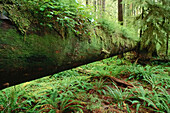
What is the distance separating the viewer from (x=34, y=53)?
138 centimetres

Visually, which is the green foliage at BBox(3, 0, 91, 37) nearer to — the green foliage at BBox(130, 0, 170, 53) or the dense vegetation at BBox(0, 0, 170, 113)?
the dense vegetation at BBox(0, 0, 170, 113)

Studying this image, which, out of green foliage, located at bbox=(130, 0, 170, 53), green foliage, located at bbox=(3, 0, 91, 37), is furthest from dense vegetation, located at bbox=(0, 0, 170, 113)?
green foliage, located at bbox=(130, 0, 170, 53)

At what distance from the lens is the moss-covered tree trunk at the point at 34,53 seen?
1.14m

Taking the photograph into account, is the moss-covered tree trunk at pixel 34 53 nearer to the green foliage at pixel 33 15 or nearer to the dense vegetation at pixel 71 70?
the dense vegetation at pixel 71 70

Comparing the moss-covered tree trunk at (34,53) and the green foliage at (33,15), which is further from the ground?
the green foliage at (33,15)

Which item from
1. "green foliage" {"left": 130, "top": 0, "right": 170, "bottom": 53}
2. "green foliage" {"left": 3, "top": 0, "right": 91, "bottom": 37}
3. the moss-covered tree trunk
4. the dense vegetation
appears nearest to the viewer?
the moss-covered tree trunk

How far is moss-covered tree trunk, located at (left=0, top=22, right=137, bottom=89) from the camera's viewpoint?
44.8 inches

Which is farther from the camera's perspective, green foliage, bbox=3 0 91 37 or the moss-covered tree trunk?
green foliage, bbox=3 0 91 37

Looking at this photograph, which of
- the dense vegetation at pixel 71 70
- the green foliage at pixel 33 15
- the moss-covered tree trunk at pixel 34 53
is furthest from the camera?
the dense vegetation at pixel 71 70

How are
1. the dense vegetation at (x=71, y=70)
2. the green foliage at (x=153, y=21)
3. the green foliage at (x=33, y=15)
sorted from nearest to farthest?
the green foliage at (x=33, y=15)
the dense vegetation at (x=71, y=70)
the green foliage at (x=153, y=21)

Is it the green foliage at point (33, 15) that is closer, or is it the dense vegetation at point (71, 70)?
the green foliage at point (33, 15)

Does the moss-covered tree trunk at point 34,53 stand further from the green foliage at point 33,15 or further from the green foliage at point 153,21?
the green foliage at point 153,21

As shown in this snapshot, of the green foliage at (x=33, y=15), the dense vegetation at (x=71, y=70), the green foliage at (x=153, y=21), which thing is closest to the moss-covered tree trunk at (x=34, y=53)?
the dense vegetation at (x=71, y=70)

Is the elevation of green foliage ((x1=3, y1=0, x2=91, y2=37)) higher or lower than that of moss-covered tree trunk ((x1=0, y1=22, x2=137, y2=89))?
higher
